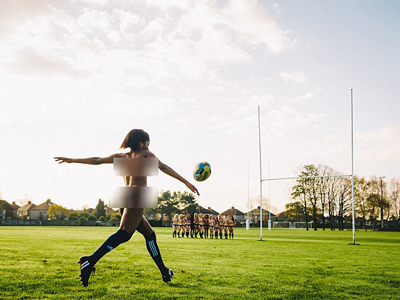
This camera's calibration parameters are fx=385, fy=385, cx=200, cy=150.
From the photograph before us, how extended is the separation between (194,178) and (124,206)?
3.78 metres

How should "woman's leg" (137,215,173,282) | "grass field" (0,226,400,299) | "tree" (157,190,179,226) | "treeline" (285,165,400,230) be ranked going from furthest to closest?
"tree" (157,190,179,226), "treeline" (285,165,400,230), "woman's leg" (137,215,173,282), "grass field" (0,226,400,299)

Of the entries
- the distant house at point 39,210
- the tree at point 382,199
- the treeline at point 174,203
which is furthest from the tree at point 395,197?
the distant house at point 39,210

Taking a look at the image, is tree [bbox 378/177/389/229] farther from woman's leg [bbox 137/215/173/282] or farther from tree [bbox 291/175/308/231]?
woman's leg [bbox 137/215/173/282]

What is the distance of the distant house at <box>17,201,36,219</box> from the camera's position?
134 metres

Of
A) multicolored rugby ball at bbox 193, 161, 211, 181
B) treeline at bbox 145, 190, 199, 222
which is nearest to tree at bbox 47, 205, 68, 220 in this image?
treeline at bbox 145, 190, 199, 222

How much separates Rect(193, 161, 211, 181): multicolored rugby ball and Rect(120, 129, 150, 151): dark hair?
347 cm

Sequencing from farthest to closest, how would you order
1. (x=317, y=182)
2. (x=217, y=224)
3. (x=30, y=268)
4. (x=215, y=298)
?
(x=317, y=182) < (x=217, y=224) < (x=30, y=268) < (x=215, y=298)

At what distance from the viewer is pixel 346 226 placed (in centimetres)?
7819

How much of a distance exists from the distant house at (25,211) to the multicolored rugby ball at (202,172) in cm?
13947

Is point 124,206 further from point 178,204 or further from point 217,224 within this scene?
point 178,204

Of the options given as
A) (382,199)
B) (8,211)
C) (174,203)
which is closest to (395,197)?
(382,199)

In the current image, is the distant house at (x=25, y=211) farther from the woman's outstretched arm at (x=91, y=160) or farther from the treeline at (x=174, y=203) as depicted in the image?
the woman's outstretched arm at (x=91, y=160)

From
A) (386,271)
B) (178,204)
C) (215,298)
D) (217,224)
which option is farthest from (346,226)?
(215,298)

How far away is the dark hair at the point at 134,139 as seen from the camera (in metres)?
6.16
